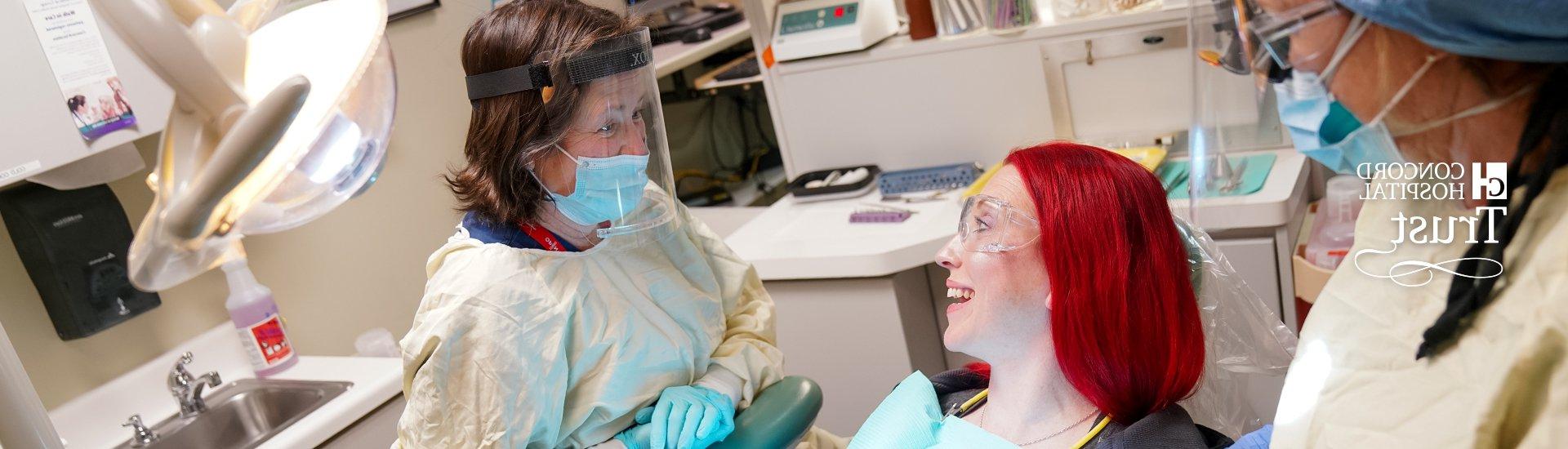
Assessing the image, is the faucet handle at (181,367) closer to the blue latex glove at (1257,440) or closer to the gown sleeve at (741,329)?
the gown sleeve at (741,329)

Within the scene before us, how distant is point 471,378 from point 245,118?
2.67 feet

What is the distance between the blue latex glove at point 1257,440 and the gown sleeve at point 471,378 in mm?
928

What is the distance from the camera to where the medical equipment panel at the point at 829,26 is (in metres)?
2.76

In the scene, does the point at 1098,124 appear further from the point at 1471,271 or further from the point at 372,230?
the point at 1471,271

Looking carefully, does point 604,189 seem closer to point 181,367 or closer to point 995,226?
point 995,226

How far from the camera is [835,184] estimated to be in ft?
9.23

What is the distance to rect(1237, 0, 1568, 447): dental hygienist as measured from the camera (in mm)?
644

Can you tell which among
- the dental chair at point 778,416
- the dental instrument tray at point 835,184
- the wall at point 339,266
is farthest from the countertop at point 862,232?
the wall at point 339,266

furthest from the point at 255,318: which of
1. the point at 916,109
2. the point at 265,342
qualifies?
the point at 916,109

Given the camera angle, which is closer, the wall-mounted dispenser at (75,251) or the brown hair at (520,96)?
the brown hair at (520,96)

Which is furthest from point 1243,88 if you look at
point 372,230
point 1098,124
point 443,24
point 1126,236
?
point 372,230

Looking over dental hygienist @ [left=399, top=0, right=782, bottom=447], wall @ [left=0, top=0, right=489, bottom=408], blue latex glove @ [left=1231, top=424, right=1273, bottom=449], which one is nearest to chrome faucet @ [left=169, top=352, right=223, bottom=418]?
wall @ [left=0, top=0, right=489, bottom=408]

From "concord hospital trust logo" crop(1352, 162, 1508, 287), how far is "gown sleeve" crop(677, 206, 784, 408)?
1118 millimetres

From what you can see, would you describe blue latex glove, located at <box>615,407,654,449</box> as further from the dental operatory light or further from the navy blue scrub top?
the dental operatory light
